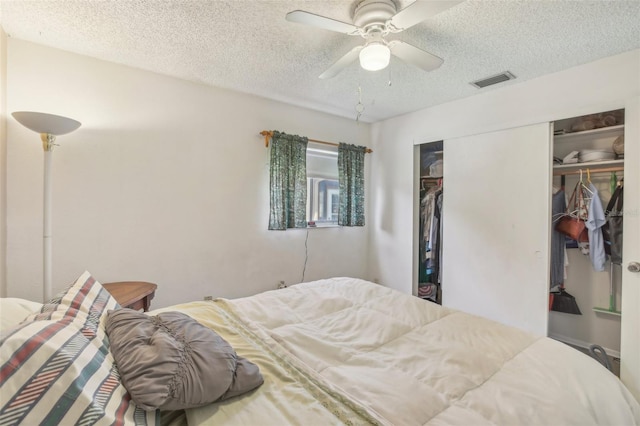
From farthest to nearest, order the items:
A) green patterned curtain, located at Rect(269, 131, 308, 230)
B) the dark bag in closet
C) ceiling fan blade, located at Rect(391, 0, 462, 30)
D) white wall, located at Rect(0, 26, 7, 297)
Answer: green patterned curtain, located at Rect(269, 131, 308, 230) < the dark bag in closet < white wall, located at Rect(0, 26, 7, 297) < ceiling fan blade, located at Rect(391, 0, 462, 30)

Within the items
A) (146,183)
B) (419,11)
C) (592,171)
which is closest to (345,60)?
(419,11)

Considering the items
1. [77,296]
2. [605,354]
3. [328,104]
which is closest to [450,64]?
[328,104]

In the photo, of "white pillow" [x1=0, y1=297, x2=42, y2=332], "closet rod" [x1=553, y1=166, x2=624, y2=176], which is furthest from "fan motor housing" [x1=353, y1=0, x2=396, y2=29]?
"closet rod" [x1=553, y1=166, x2=624, y2=176]

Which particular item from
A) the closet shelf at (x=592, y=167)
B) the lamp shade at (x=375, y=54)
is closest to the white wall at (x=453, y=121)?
the closet shelf at (x=592, y=167)

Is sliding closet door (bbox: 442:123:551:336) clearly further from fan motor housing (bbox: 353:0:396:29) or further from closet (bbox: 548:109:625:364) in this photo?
fan motor housing (bbox: 353:0:396:29)

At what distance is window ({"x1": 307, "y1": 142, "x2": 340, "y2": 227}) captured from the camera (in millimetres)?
3445

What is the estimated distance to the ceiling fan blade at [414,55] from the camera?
161 cm

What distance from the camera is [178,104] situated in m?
2.51

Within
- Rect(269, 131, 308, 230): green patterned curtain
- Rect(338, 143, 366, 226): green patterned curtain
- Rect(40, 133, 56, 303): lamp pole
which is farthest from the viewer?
Rect(338, 143, 366, 226): green patterned curtain

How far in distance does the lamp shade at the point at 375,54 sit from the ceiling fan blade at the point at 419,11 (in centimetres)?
12

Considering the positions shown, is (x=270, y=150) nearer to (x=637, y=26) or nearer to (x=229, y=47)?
(x=229, y=47)

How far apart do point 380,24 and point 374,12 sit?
3.1 inches

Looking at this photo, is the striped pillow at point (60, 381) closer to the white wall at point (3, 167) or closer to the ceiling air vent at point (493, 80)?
the white wall at point (3, 167)

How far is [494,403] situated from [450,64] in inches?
88.7
